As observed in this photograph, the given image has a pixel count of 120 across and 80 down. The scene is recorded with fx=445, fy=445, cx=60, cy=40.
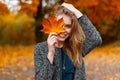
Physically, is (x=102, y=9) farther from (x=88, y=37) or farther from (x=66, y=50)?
(x=66, y=50)

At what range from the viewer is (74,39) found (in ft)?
12.8

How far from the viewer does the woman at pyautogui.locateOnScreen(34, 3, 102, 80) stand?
12.0ft

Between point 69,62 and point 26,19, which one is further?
point 26,19

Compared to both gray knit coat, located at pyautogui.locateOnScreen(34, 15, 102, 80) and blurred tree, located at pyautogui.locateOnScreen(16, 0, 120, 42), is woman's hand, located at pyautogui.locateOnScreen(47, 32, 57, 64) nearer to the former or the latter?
gray knit coat, located at pyautogui.locateOnScreen(34, 15, 102, 80)

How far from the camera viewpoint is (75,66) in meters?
3.85

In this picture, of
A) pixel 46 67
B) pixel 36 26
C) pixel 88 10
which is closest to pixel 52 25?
pixel 46 67

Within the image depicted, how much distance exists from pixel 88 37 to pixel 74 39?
25 cm

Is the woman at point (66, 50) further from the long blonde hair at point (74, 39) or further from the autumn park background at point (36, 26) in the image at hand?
the autumn park background at point (36, 26)

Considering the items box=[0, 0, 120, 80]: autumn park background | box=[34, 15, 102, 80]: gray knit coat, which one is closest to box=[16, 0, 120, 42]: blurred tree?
box=[0, 0, 120, 80]: autumn park background

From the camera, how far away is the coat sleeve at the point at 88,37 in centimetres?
409

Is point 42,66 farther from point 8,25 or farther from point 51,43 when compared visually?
point 8,25

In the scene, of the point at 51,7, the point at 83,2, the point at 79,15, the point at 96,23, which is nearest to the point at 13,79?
the point at 79,15

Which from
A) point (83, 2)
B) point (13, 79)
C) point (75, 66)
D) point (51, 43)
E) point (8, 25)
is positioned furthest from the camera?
point (8, 25)

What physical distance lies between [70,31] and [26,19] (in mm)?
24305
